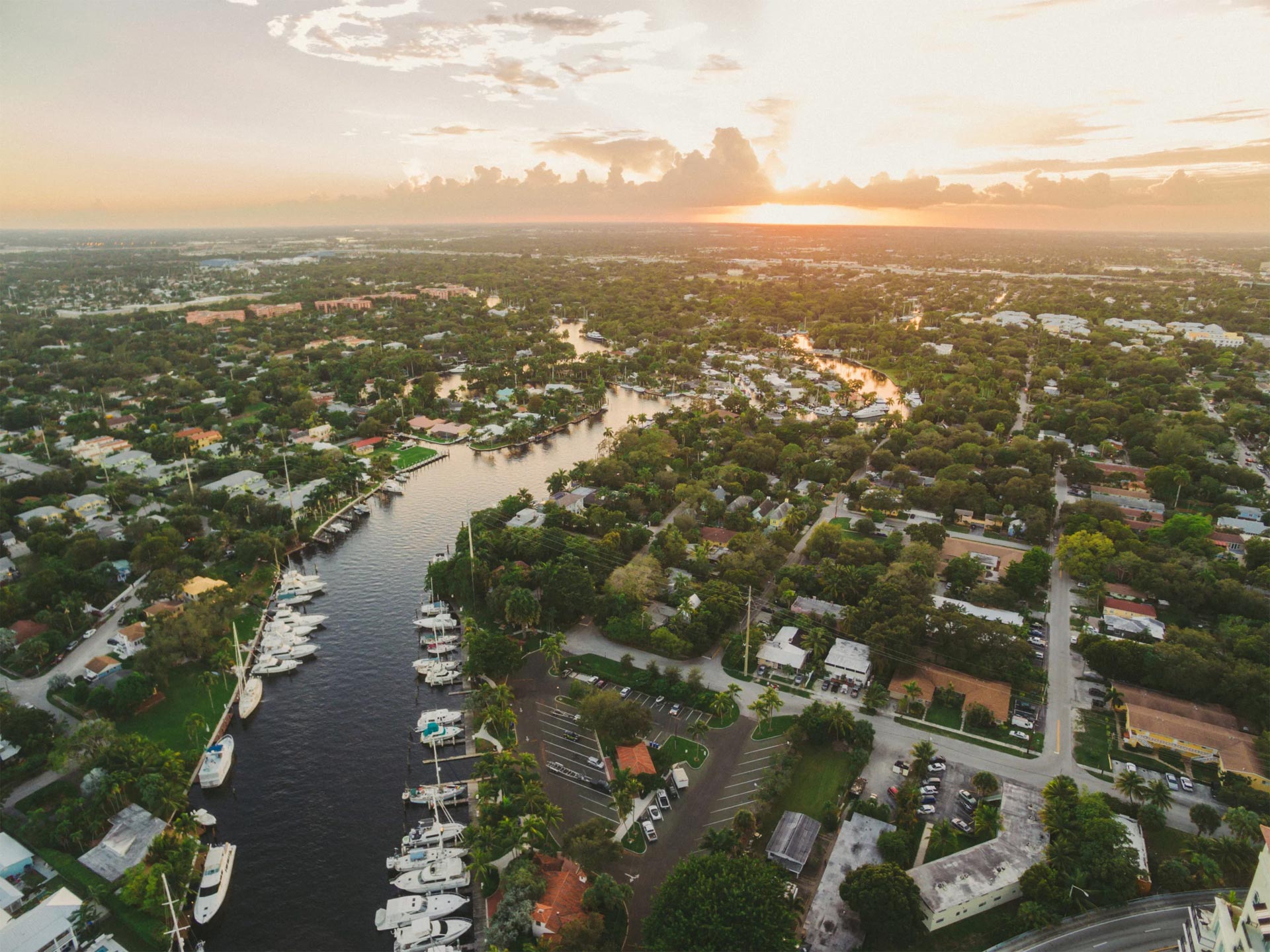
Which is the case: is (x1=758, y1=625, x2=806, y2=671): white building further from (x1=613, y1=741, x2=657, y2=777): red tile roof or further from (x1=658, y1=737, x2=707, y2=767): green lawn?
(x1=613, y1=741, x2=657, y2=777): red tile roof

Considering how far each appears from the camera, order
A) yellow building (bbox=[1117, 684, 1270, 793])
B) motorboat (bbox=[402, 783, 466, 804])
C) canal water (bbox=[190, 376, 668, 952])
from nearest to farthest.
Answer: canal water (bbox=[190, 376, 668, 952]) → yellow building (bbox=[1117, 684, 1270, 793]) → motorboat (bbox=[402, 783, 466, 804])

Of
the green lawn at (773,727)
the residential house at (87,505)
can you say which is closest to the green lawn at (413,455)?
the residential house at (87,505)

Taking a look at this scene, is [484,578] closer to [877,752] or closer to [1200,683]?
[877,752]

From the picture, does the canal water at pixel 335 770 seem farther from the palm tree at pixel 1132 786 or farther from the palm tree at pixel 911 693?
the palm tree at pixel 1132 786

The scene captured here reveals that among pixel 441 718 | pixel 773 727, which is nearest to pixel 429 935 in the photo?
pixel 441 718

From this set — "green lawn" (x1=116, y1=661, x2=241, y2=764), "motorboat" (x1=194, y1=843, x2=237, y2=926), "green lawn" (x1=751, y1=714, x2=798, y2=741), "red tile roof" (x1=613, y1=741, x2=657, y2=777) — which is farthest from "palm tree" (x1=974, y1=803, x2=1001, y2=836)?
"green lawn" (x1=116, y1=661, x2=241, y2=764)

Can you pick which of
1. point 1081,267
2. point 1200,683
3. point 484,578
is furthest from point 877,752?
point 1081,267

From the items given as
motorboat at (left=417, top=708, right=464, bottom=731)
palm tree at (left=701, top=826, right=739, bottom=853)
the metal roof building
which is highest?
palm tree at (left=701, top=826, right=739, bottom=853)
